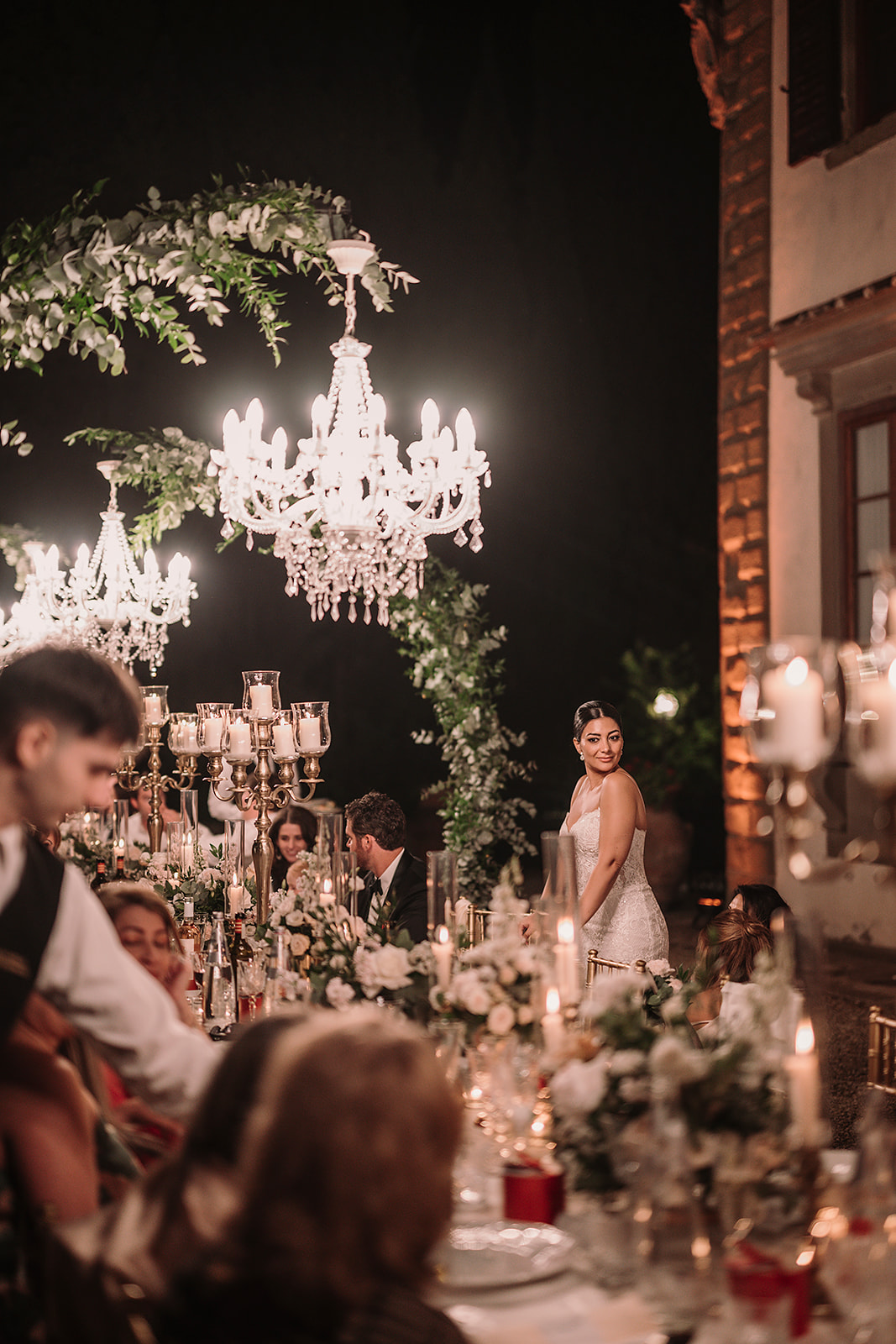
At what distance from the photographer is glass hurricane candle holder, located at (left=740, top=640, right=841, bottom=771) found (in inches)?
62.4

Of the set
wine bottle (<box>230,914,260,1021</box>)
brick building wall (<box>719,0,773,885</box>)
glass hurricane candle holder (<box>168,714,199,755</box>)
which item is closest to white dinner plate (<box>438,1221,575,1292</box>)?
wine bottle (<box>230,914,260,1021</box>)

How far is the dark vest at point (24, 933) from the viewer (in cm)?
180

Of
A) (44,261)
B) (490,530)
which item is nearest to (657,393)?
(490,530)

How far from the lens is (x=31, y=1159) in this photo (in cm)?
185

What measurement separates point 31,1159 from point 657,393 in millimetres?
15092

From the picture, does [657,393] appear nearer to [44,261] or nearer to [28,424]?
[28,424]

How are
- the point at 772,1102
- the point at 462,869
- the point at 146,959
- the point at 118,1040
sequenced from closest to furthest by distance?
1. the point at 772,1102
2. the point at 118,1040
3. the point at 146,959
4. the point at 462,869

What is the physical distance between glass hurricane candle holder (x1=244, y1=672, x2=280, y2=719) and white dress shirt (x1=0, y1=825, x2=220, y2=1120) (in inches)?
90.6

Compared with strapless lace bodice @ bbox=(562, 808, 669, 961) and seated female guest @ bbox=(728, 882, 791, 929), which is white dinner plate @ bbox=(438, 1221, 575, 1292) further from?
strapless lace bodice @ bbox=(562, 808, 669, 961)

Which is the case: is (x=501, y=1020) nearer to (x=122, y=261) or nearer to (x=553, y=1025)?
(x=553, y=1025)

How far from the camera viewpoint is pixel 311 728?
14.2 feet

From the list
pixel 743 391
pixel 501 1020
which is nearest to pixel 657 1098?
pixel 501 1020

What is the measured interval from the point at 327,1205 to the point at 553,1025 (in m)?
0.98

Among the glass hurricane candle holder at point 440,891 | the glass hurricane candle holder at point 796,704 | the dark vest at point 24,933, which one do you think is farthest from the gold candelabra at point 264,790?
the glass hurricane candle holder at point 796,704
